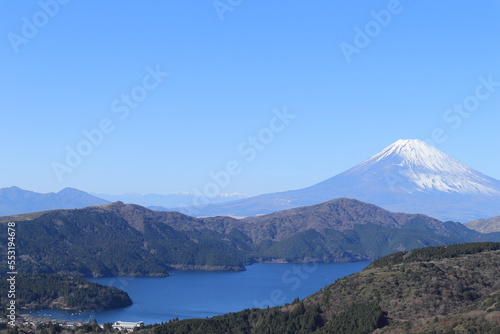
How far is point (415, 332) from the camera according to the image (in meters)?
86.6

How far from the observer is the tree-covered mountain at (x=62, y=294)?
547 ft

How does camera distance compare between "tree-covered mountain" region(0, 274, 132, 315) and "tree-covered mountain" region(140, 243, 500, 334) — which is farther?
"tree-covered mountain" region(0, 274, 132, 315)

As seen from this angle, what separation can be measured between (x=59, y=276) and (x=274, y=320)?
94255 millimetres

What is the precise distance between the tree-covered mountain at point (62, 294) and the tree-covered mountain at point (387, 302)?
60.8m

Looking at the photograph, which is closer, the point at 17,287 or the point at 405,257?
the point at 405,257

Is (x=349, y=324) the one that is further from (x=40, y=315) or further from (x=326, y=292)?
(x=40, y=315)

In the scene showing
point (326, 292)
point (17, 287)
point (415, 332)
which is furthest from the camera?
point (17, 287)

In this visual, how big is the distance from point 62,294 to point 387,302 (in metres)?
94.7

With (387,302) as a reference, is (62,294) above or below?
above

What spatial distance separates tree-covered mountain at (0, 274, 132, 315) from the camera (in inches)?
6565

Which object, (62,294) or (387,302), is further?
(62,294)

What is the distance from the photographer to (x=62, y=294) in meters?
174

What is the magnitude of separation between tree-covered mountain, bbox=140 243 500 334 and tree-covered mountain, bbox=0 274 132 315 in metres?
60.8

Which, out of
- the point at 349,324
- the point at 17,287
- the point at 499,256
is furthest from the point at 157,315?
the point at 499,256
